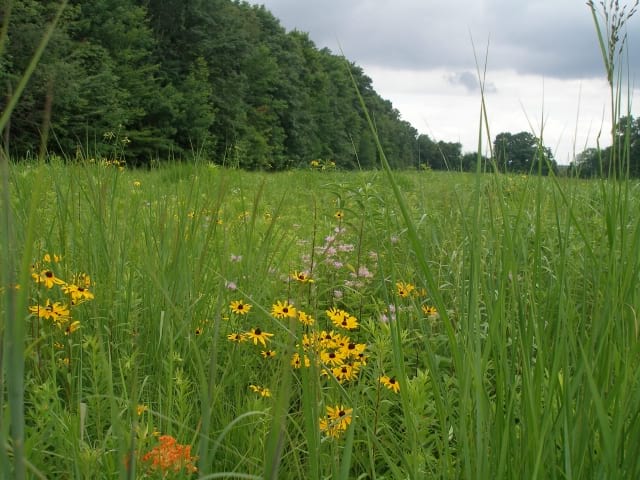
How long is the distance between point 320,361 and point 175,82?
27.7m

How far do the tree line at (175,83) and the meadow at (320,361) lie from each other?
10.1m

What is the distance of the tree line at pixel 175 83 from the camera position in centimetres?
1587

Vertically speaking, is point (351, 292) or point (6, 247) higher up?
point (6, 247)

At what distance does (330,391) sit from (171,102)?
23737mm

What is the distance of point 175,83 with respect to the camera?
2712 cm

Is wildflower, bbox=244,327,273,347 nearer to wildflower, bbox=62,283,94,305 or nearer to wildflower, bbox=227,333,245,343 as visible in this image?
wildflower, bbox=227,333,245,343

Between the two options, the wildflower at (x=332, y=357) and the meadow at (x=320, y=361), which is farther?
the wildflower at (x=332, y=357)

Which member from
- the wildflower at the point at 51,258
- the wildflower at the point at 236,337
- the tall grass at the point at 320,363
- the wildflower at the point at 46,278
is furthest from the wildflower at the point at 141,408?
the wildflower at the point at 51,258

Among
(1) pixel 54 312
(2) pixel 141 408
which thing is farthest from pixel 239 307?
(2) pixel 141 408

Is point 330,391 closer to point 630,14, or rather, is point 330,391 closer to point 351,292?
point 351,292

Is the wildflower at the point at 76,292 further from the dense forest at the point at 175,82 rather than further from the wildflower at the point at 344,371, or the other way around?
the dense forest at the point at 175,82

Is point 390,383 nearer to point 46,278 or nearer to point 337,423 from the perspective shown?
point 337,423

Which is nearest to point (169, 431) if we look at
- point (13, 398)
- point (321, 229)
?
point (13, 398)

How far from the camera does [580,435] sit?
77 centimetres
